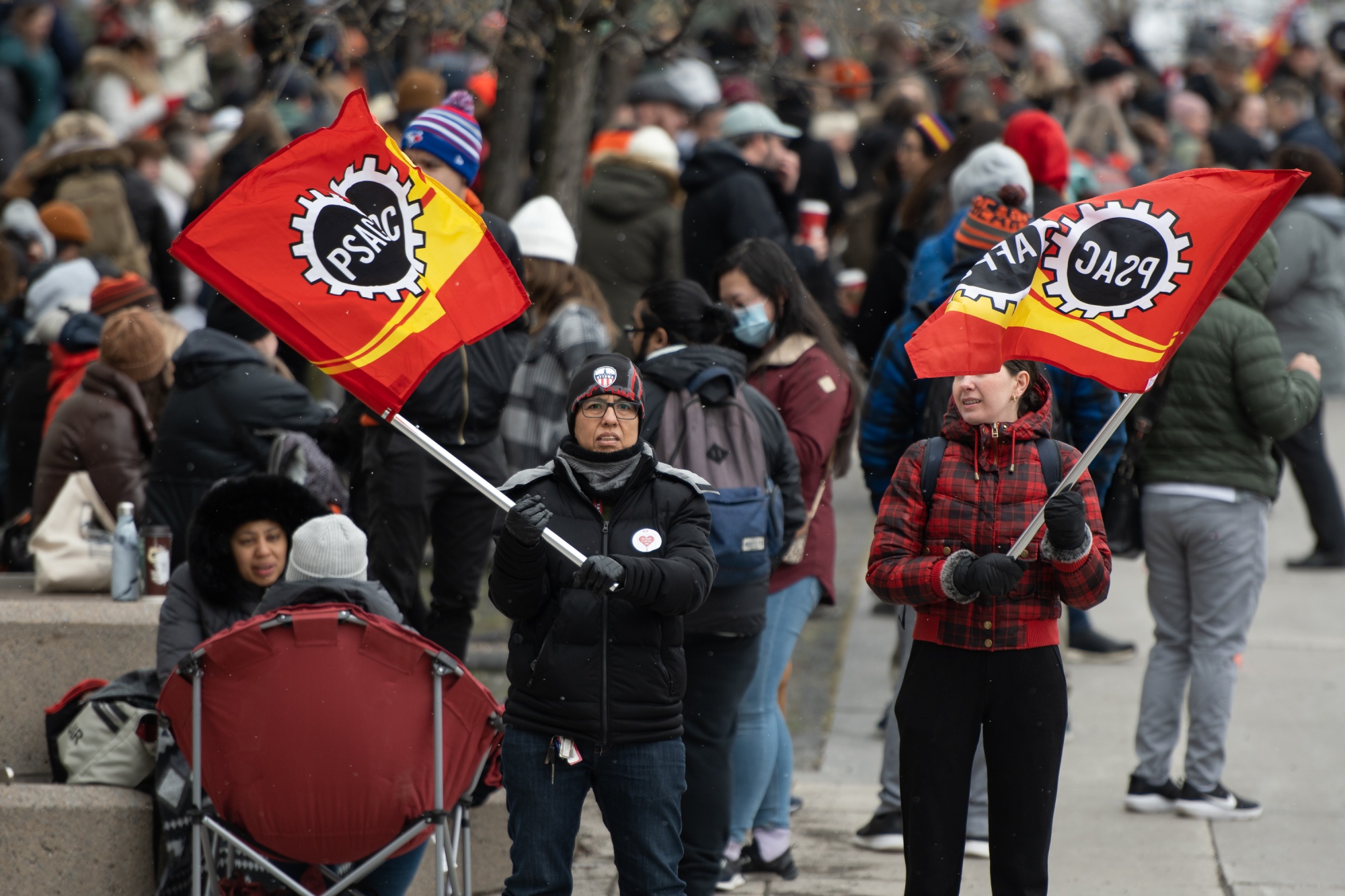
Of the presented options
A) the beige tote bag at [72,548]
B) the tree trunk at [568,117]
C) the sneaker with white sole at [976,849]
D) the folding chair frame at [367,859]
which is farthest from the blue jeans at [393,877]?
the tree trunk at [568,117]

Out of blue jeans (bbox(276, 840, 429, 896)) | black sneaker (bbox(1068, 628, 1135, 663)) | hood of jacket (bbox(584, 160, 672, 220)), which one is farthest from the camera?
hood of jacket (bbox(584, 160, 672, 220))

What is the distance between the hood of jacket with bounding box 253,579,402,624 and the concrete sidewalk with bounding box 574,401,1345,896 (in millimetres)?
1389

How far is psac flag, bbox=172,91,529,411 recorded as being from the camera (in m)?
4.27

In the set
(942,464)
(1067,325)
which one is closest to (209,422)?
(942,464)

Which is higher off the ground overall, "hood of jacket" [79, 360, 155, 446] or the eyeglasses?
the eyeglasses

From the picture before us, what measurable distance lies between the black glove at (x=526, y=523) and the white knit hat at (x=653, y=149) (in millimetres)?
5120

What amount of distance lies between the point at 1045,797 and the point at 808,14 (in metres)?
5.53

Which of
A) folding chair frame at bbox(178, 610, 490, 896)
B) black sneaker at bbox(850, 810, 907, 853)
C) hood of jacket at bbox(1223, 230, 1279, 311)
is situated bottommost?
black sneaker at bbox(850, 810, 907, 853)

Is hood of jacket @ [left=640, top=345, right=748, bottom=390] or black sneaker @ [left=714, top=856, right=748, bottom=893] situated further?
black sneaker @ [left=714, top=856, right=748, bottom=893]

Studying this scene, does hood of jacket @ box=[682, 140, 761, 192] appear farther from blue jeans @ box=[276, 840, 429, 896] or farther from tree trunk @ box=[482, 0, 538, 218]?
blue jeans @ box=[276, 840, 429, 896]

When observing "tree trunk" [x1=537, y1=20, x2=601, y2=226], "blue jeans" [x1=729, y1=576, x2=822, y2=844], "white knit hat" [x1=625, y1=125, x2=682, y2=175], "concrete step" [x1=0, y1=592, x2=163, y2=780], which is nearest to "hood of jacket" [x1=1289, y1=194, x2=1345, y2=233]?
"white knit hat" [x1=625, y1=125, x2=682, y2=175]

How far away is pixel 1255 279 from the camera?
607 centimetres

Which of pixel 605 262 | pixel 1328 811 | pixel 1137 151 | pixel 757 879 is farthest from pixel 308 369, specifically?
pixel 1137 151

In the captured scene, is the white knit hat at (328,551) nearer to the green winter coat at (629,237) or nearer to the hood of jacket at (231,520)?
the hood of jacket at (231,520)
